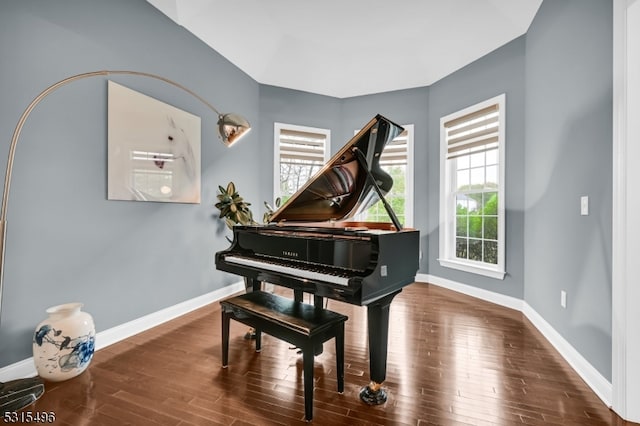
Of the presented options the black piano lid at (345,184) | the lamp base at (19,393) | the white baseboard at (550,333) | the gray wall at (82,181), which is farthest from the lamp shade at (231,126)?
the white baseboard at (550,333)

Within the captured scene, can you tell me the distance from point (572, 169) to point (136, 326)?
13.0 feet

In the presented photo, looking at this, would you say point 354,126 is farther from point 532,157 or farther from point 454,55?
point 532,157

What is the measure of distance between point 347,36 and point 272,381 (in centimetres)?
385

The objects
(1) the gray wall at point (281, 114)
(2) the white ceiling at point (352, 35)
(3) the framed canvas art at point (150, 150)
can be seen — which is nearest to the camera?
(3) the framed canvas art at point (150, 150)

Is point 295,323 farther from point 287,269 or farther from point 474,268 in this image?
point 474,268

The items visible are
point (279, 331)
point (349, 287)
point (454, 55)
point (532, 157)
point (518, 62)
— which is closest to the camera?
point (349, 287)

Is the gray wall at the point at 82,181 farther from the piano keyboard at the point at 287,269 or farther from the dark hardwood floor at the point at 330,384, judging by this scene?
the piano keyboard at the point at 287,269

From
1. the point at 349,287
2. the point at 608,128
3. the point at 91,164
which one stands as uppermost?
the point at 608,128

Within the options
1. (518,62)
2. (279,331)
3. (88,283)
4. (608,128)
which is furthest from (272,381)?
(518,62)

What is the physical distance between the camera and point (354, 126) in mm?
5148

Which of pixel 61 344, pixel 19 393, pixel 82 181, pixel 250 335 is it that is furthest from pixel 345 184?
pixel 19 393

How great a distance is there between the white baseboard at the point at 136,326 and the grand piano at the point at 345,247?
3.91ft

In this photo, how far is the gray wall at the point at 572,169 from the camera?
190cm

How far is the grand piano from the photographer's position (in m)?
1.63
